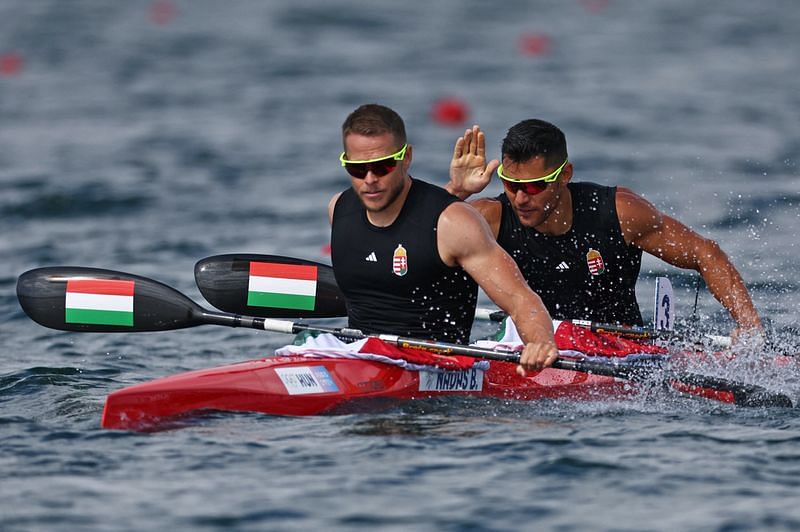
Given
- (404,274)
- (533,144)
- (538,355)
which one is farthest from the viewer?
(533,144)

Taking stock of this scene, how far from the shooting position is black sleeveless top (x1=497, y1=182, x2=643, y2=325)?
9102mm

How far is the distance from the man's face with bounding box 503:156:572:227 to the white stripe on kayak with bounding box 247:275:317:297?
1710 millimetres

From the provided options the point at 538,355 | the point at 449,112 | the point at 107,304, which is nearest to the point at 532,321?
the point at 538,355

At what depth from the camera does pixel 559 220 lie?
9109 mm

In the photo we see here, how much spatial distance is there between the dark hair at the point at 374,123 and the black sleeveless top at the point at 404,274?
1.31ft

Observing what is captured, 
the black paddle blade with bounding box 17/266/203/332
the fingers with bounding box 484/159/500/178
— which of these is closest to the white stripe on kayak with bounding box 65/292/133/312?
the black paddle blade with bounding box 17/266/203/332


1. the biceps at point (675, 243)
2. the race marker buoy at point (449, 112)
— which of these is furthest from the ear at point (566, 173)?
the race marker buoy at point (449, 112)

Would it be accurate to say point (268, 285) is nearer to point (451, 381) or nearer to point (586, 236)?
point (451, 381)

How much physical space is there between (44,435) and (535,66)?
20102 mm

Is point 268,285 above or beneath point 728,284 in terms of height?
beneath

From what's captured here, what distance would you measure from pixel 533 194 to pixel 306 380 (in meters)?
2.00

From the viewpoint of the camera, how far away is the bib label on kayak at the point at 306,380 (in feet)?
26.2

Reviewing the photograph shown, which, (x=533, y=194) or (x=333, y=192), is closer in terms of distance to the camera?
(x=533, y=194)

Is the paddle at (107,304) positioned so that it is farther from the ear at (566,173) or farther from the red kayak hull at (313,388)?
the ear at (566,173)
